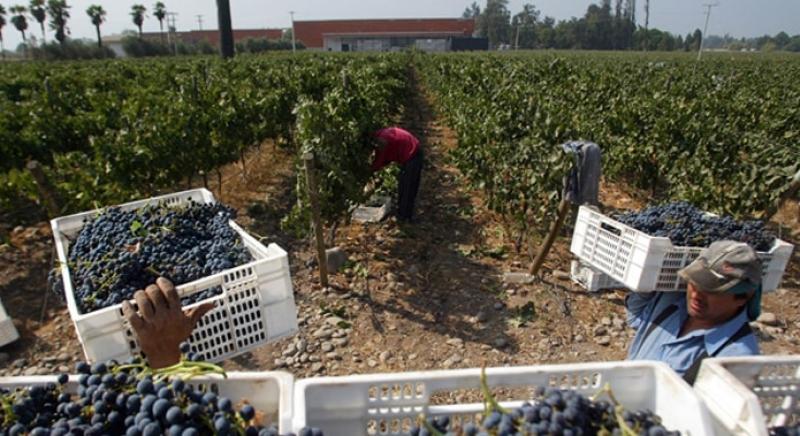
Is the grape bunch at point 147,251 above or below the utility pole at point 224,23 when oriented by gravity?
below

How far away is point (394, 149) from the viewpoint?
7414mm

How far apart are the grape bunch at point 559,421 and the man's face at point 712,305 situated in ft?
5.01

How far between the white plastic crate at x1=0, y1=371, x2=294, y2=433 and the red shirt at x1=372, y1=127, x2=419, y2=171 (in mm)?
5986

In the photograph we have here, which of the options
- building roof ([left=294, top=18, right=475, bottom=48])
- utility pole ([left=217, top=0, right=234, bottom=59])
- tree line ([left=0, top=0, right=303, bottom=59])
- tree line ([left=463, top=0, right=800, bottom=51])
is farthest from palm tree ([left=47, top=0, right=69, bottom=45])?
tree line ([left=463, top=0, right=800, bottom=51])

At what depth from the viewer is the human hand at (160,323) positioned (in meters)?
1.72

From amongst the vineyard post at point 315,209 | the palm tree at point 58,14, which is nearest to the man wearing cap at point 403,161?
the vineyard post at point 315,209

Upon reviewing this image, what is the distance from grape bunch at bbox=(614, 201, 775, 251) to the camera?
365 cm

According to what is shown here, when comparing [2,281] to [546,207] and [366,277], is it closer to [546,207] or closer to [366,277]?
[366,277]

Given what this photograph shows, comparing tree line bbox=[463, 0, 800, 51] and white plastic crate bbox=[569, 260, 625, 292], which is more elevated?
tree line bbox=[463, 0, 800, 51]

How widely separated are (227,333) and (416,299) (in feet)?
11.7

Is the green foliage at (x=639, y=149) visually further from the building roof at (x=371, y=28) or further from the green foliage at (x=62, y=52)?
the building roof at (x=371, y=28)

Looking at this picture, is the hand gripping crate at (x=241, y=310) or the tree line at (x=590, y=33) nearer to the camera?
the hand gripping crate at (x=241, y=310)

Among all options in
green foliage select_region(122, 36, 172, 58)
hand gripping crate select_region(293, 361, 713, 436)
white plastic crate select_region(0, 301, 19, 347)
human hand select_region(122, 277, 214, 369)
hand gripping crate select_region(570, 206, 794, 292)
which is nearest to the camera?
hand gripping crate select_region(293, 361, 713, 436)

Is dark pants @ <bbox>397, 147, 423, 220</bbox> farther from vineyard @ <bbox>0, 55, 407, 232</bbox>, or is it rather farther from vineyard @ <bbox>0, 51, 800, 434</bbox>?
vineyard @ <bbox>0, 55, 407, 232</bbox>
